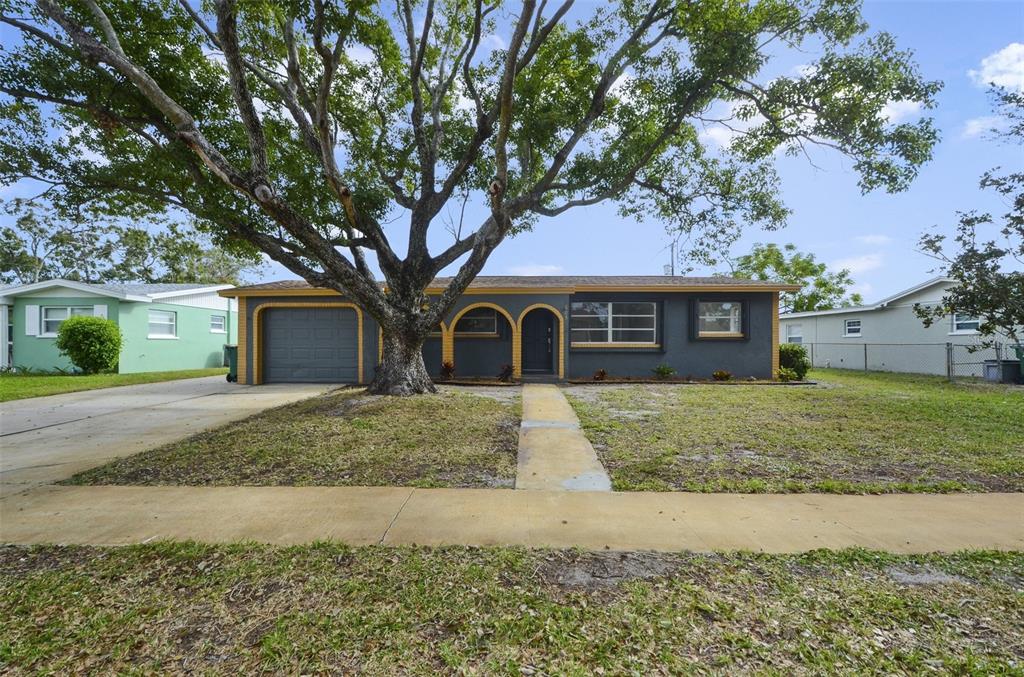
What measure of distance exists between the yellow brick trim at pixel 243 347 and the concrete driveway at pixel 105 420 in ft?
2.03

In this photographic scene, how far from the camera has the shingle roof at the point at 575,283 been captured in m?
12.8

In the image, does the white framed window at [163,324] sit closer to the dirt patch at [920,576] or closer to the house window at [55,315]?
the house window at [55,315]

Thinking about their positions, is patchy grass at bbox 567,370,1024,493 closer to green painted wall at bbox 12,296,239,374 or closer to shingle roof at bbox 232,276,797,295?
shingle roof at bbox 232,276,797,295

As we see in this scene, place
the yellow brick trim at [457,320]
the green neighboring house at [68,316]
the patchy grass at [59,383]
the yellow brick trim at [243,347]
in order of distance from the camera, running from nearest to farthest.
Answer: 1. the patchy grass at [59,383]
2. the yellow brick trim at [457,320]
3. the yellow brick trim at [243,347]
4. the green neighboring house at [68,316]

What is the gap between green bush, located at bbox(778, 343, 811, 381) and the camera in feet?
44.8

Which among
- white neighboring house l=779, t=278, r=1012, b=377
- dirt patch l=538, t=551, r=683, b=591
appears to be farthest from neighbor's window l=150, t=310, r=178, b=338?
white neighboring house l=779, t=278, r=1012, b=377

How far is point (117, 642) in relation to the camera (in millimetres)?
2023

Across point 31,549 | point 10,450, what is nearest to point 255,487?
point 31,549

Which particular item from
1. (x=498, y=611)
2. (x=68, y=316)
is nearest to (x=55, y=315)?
(x=68, y=316)

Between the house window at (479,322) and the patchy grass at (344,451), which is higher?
the house window at (479,322)

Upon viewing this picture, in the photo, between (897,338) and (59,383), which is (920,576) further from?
(897,338)

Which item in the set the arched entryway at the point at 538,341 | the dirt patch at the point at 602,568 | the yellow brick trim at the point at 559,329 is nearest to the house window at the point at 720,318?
the yellow brick trim at the point at 559,329

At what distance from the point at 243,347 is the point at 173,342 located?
823 cm

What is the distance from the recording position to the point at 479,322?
13711 mm
